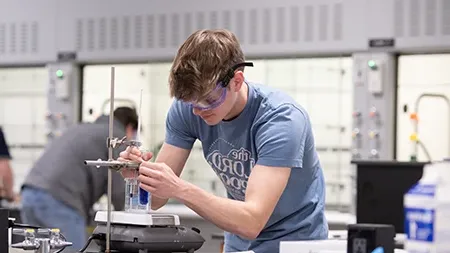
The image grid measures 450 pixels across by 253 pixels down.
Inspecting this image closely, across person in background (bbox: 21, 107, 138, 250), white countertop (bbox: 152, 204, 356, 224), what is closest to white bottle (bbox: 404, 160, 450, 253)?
person in background (bbox: 21, 107, 138, 250)

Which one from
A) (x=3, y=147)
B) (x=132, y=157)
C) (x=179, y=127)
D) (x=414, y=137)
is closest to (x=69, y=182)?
(x=179, y=127)

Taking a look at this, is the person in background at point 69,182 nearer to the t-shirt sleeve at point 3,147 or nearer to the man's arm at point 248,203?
the t-shirt sleeve at point 3,147

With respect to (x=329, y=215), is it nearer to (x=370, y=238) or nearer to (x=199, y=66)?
(x=199, y=66)

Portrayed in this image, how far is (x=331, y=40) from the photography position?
19.1ft

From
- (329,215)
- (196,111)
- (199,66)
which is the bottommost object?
(329,215)

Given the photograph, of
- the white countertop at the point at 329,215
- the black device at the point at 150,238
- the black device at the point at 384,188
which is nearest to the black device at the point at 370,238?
the black device at the point at 150,238

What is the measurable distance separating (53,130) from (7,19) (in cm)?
110

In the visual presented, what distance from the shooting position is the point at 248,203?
208cm

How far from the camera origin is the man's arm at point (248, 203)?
2.04m

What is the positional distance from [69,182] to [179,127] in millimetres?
1704

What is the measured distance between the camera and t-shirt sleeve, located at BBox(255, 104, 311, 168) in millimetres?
2121

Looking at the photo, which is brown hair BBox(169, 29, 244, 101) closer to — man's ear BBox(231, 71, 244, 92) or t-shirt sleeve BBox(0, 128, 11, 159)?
man's ear BBox(231, 71, 244, 92)

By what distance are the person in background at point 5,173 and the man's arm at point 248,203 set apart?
12.8 feet

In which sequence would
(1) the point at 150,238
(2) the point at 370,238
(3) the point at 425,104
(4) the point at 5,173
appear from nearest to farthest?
(2) the point at 370,238, (1) the point at 150,238, (3) the point at 425,104, (4) the point at 5,173
